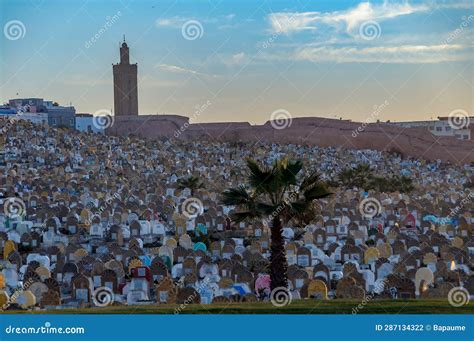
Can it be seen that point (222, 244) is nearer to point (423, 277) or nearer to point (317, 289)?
point (317, 289)

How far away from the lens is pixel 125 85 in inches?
2108

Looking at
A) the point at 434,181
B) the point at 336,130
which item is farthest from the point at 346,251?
the point at 336,130

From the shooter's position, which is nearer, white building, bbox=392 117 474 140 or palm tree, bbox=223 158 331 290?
palm tree, bbox=223 158 331 290

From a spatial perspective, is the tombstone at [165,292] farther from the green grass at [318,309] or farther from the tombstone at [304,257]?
the tombstone at [304,257]

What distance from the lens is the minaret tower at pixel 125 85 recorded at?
165ft

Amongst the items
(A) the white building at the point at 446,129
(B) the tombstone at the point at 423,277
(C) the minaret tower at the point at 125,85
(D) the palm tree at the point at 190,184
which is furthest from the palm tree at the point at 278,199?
(A) the white building at the point at 446,129

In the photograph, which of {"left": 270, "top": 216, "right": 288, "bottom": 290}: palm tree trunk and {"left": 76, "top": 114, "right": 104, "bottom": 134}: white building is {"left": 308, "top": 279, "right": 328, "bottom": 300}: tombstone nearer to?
{"left": 270, "top": 216, "right": 288, "bottom": 290}: palm tree trunk

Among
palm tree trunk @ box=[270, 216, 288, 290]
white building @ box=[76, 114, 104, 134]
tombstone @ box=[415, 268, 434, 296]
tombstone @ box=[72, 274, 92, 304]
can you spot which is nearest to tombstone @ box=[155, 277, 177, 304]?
tombstone @ box=[72, 274, 92, 304]

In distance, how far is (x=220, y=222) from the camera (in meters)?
21.6

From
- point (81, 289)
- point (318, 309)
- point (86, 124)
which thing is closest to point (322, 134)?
point (86, 124)

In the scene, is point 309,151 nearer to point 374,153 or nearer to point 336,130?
point 374,153

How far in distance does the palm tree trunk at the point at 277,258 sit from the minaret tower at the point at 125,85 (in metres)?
33.6

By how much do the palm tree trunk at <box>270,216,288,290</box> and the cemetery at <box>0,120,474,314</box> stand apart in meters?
0.02

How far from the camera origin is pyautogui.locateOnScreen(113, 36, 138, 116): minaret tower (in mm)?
50144
